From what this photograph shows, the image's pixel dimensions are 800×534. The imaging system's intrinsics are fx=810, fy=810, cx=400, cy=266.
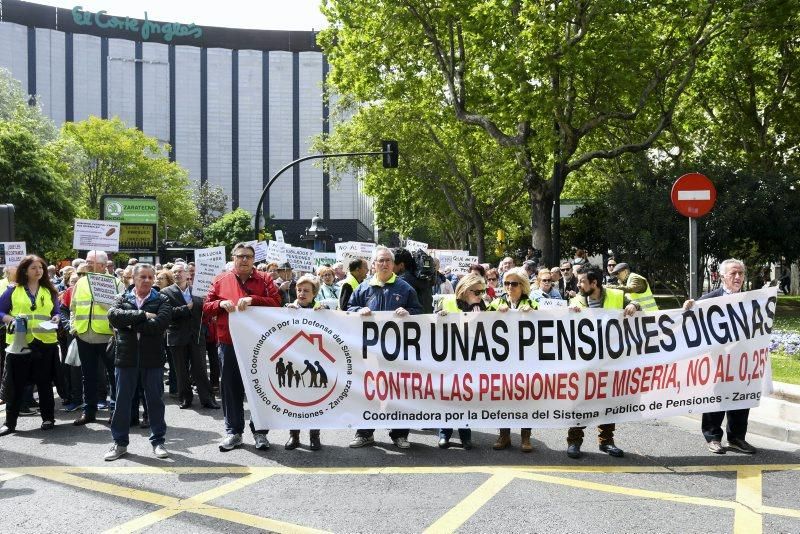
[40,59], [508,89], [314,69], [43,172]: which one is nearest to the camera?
[508,89]

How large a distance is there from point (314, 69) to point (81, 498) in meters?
85.7

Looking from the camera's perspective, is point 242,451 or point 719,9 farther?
point 719,9

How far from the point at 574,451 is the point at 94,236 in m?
9.78

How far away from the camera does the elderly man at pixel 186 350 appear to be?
31.5ft

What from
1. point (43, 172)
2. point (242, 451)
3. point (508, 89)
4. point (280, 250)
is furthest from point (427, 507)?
point (43, 172)

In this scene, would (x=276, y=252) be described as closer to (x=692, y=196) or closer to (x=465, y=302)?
(x=692, y=196)

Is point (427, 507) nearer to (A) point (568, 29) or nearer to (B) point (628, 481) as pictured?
(B) point (628, 481)

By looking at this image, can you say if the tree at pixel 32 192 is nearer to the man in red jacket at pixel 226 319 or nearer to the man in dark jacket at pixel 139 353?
the man in dark jacket at pixel 139 353

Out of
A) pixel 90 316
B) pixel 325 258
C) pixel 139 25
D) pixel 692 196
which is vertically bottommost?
pixel 90 316

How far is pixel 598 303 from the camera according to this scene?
7152 millimetres

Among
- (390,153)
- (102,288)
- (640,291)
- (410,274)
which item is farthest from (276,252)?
(390,153)

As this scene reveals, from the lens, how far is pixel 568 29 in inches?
876

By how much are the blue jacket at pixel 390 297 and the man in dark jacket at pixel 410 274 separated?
616mm

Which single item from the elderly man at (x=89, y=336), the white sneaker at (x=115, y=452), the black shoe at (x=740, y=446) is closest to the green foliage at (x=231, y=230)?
the elderly man at (x=89, y=336)
